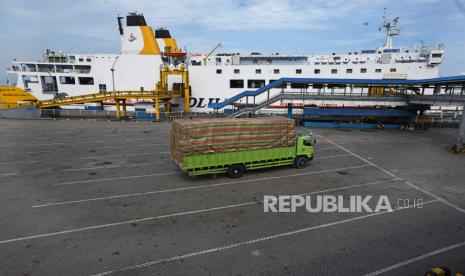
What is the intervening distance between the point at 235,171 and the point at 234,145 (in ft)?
5.15

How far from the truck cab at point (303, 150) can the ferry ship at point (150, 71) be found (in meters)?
25.2

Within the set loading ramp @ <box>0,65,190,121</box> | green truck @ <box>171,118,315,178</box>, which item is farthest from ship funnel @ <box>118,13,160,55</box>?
green truck @ <box>171,118,315,178</box>

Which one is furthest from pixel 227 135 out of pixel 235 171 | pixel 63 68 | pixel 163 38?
pixel 163 38

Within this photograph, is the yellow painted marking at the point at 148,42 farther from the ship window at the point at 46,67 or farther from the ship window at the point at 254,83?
the ship window at the point at 46,67

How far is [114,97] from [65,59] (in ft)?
67.5

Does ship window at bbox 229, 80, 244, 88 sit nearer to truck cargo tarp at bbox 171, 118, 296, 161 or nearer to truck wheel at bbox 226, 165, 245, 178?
truck cargo tarp at bbox 171, 118, 296, 161

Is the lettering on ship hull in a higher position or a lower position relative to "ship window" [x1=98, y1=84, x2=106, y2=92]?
lower

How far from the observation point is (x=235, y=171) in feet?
49.3

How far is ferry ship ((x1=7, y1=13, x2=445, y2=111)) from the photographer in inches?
1540

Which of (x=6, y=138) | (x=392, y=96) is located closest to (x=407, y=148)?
(x=392, y=96)

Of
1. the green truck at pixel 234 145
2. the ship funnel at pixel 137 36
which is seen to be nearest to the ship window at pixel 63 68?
the ship funnel at pixel 137 36

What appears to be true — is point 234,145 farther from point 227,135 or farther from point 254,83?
point 254,83

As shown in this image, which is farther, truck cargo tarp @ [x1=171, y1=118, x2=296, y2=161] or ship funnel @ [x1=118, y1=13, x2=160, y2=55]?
ship funnel @ [x1=118, y1=13, x2=160, y2=55]

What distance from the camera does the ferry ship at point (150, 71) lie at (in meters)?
39.1
